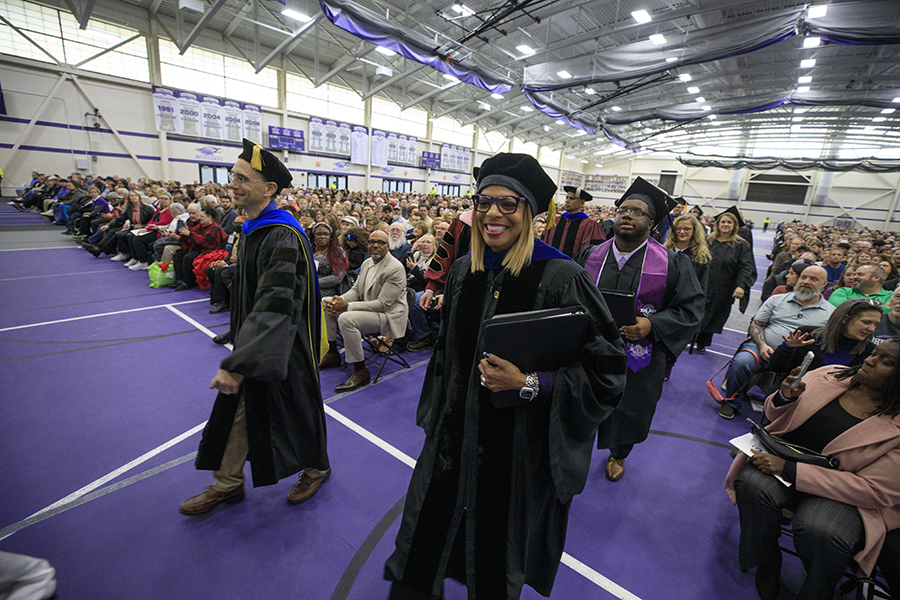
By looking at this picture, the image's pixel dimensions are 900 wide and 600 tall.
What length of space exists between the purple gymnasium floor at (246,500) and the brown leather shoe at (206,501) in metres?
0.06

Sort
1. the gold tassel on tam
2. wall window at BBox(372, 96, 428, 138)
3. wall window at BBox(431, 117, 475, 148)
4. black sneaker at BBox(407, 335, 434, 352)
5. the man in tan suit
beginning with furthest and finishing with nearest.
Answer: wall window at BBox(431, 117, 475, 148)
wall window at BBox(372, 96, 428, 138)
black sneaker at BBox(407, 335, 434, 352)
the man in tan suit
the gold tassel on tam

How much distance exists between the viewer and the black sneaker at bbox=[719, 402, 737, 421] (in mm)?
3748

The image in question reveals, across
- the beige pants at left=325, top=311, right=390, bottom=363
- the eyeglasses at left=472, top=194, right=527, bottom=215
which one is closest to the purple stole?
the eyeglasses at left=472, top=194, right=527, bottom=215

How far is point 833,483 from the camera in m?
1.77

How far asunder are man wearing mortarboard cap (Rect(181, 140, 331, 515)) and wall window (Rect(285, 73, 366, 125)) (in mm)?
20216

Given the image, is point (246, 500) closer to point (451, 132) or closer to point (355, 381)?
point (355, 381)

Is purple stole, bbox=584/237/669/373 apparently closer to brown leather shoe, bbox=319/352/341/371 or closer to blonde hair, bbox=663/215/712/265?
blonde hair, bbox=663/215/712/265

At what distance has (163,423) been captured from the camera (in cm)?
297

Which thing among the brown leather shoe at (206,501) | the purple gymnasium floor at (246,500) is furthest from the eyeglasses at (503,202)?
the brown leather shoe at (206,501)

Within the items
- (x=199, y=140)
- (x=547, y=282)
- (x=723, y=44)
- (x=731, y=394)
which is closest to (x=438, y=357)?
(x=547, y=282)

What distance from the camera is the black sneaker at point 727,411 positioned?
3.75 metres

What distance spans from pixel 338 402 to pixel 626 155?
141 feet

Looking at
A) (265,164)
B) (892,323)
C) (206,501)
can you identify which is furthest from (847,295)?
(206,501)

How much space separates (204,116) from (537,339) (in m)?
20.6
